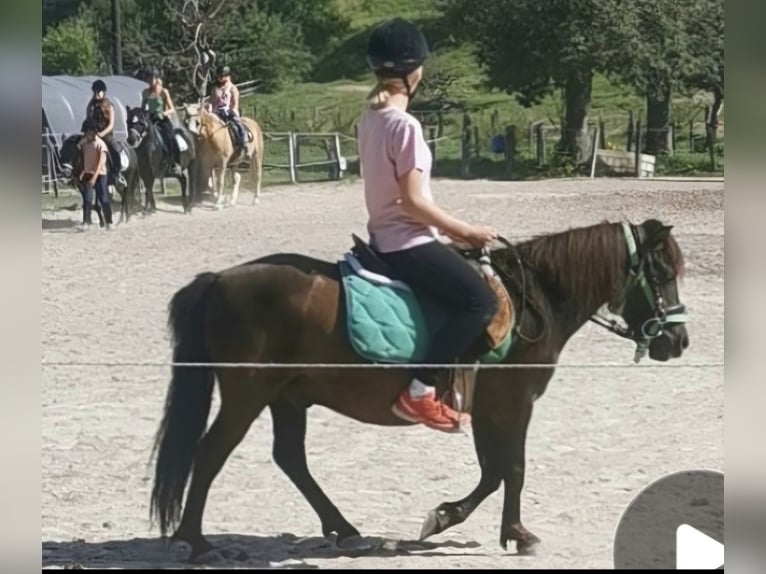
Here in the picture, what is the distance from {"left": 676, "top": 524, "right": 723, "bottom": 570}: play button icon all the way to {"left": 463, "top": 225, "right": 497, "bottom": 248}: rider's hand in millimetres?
1003

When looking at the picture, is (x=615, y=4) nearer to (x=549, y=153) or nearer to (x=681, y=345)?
(x=549, y=153)

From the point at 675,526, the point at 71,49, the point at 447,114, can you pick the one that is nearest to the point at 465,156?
the point at 447,114

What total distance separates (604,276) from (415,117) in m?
0.71

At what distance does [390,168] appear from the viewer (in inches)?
185

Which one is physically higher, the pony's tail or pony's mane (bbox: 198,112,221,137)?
pony's mane (bbox: 198,112,221,137)

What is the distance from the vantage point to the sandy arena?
4777mm

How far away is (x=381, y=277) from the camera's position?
15.5ft

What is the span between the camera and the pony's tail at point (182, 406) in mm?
→ 4773

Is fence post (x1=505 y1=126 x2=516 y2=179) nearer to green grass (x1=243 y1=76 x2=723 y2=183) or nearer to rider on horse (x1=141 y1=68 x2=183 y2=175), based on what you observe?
green grass (x1=243 y1=76 x2=723 y2=183)

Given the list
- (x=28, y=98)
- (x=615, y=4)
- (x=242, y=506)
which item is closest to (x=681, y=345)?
(x=615, y=4)

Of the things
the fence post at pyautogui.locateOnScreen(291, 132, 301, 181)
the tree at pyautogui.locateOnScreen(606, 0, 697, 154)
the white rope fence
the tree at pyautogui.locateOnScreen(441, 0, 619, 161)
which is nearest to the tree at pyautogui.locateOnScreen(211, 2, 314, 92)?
the fence post at pyautogui.locateOnScreen(291, 132, 301, 181)

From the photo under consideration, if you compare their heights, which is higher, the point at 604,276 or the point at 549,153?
the point at 549,153

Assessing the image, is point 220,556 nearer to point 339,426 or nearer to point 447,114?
point 339,426

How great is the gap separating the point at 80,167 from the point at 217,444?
0.86 metres
